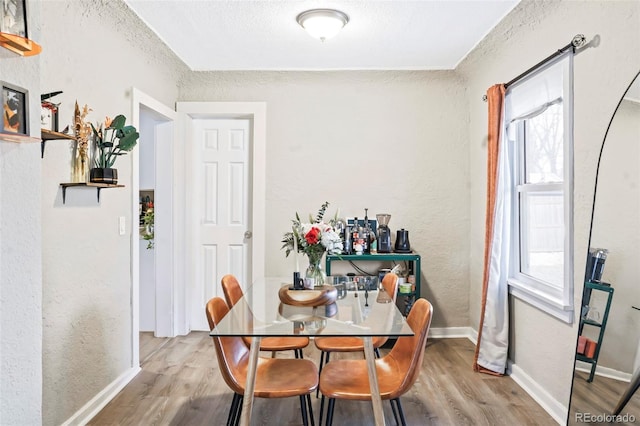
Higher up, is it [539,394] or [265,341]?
[265,341]

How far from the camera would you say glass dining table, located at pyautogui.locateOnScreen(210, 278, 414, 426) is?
1.82 metres

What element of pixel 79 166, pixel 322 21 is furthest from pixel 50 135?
pixel 322 21

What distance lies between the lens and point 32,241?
1447 millimetres

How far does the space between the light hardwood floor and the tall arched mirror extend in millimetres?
686

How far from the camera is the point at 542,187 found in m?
2.84

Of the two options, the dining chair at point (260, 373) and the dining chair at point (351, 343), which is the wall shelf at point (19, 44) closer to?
the dining chair at point (260, 373)

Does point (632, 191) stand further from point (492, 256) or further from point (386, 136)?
point (386, 136)

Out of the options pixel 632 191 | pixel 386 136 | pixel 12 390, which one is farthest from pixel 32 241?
pixel 386 136

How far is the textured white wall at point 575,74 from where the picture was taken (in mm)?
2061

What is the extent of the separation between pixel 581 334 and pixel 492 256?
115 centimetres

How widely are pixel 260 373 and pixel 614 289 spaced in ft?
5.35

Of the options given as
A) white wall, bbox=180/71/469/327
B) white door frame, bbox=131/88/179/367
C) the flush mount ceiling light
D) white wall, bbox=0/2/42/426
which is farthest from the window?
white door frame, bbox=131/88/179/367

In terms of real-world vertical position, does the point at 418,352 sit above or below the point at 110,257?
below

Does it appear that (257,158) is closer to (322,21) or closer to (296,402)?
(322,21)
